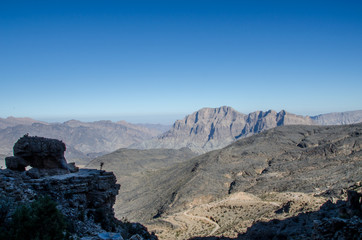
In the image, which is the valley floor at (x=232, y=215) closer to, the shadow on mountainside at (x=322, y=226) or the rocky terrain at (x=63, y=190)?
the shadow on mountainside at (x=322, y=226)

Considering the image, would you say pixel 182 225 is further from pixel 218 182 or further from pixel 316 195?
pixel 218 182

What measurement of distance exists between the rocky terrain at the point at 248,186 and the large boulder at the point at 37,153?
56.7ft

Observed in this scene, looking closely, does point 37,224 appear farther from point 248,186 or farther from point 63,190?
point 248,186

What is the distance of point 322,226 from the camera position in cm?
1155

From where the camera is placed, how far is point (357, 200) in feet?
44.4

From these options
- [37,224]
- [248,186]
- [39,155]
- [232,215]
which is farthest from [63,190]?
[248,186]

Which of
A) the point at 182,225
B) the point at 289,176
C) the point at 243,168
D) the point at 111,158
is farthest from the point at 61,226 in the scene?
the point at 111,158

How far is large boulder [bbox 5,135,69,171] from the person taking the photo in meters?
20.6

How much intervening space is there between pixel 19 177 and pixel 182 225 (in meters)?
25.1

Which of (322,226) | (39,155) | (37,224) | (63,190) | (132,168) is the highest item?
(39,155)

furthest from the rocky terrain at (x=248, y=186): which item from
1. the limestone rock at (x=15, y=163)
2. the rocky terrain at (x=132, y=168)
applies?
the limestone rock at (x=15, y=163)

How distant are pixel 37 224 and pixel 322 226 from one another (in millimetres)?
11219

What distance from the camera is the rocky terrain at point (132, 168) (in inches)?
2617

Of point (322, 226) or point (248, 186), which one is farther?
point (248, 186)
